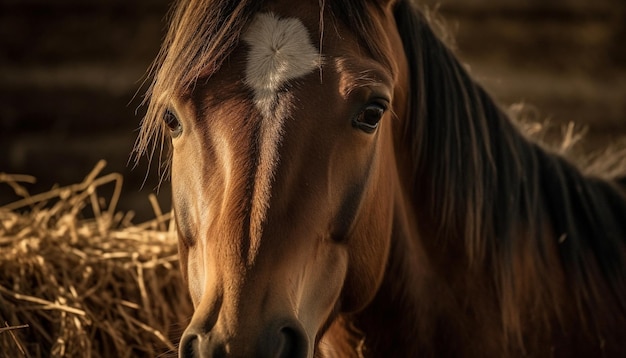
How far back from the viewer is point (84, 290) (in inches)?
112

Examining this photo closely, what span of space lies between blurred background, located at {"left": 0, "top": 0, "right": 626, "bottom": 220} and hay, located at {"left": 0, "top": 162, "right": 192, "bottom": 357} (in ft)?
7.98

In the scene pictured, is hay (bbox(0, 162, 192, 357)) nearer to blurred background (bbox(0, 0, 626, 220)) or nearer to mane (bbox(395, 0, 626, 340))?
mane (bbox(395, 0, 626, 340))

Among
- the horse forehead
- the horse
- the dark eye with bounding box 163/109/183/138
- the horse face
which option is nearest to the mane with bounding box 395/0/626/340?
the horse

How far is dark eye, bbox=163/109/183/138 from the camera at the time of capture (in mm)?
1973

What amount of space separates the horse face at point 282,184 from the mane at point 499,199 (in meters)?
0.23

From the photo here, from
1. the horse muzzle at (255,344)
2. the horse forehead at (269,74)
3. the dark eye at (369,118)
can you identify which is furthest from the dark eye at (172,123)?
the horse muzzle at (255,344)

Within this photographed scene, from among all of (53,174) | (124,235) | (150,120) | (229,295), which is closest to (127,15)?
(53,174)

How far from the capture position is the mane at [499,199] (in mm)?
2234

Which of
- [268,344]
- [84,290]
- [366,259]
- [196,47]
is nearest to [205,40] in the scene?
[196,47]

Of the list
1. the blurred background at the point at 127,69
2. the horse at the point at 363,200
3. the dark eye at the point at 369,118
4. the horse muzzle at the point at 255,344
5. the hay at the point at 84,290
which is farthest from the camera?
the blurred background at the point at 127,69

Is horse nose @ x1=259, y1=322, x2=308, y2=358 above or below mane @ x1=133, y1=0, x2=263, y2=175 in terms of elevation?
below

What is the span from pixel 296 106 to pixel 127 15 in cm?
433

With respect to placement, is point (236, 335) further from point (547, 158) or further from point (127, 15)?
point (127, 15)

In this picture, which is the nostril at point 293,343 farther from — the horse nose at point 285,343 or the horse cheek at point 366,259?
the horse cheek at point 366,259
